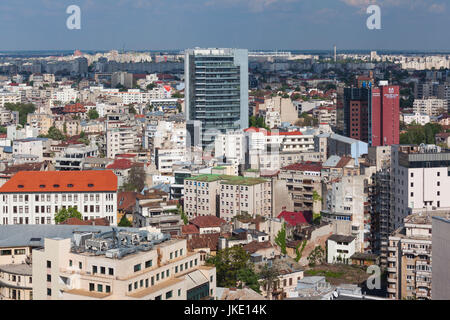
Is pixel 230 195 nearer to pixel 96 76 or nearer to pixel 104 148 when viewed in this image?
pixel 104 148

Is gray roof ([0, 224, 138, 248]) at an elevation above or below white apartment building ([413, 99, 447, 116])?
below

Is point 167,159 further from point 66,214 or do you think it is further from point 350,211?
point 350,211

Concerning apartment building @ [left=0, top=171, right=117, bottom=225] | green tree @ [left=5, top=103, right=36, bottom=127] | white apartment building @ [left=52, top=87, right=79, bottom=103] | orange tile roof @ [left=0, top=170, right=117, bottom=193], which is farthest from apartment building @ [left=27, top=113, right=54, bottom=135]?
apartment building @ [left=0, top=171, right=117, bottom=225]

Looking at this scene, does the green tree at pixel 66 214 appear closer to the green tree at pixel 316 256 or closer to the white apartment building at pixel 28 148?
the green tree at pixel 316 256

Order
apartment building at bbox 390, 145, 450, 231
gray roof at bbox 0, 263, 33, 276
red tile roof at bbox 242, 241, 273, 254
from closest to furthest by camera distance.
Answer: gray roof at bbox 0, 263, 33, 276, red tile roof at bbox 242, 241, 273, 254, apartment building at bbox 390, 145, 450, 231

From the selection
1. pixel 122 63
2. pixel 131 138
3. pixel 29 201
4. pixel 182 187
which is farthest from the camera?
pixel 122 63

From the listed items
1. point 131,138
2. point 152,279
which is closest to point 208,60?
point 131,138

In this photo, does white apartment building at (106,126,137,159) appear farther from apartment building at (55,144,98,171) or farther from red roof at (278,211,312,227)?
red roof at (278,211,312,227)
